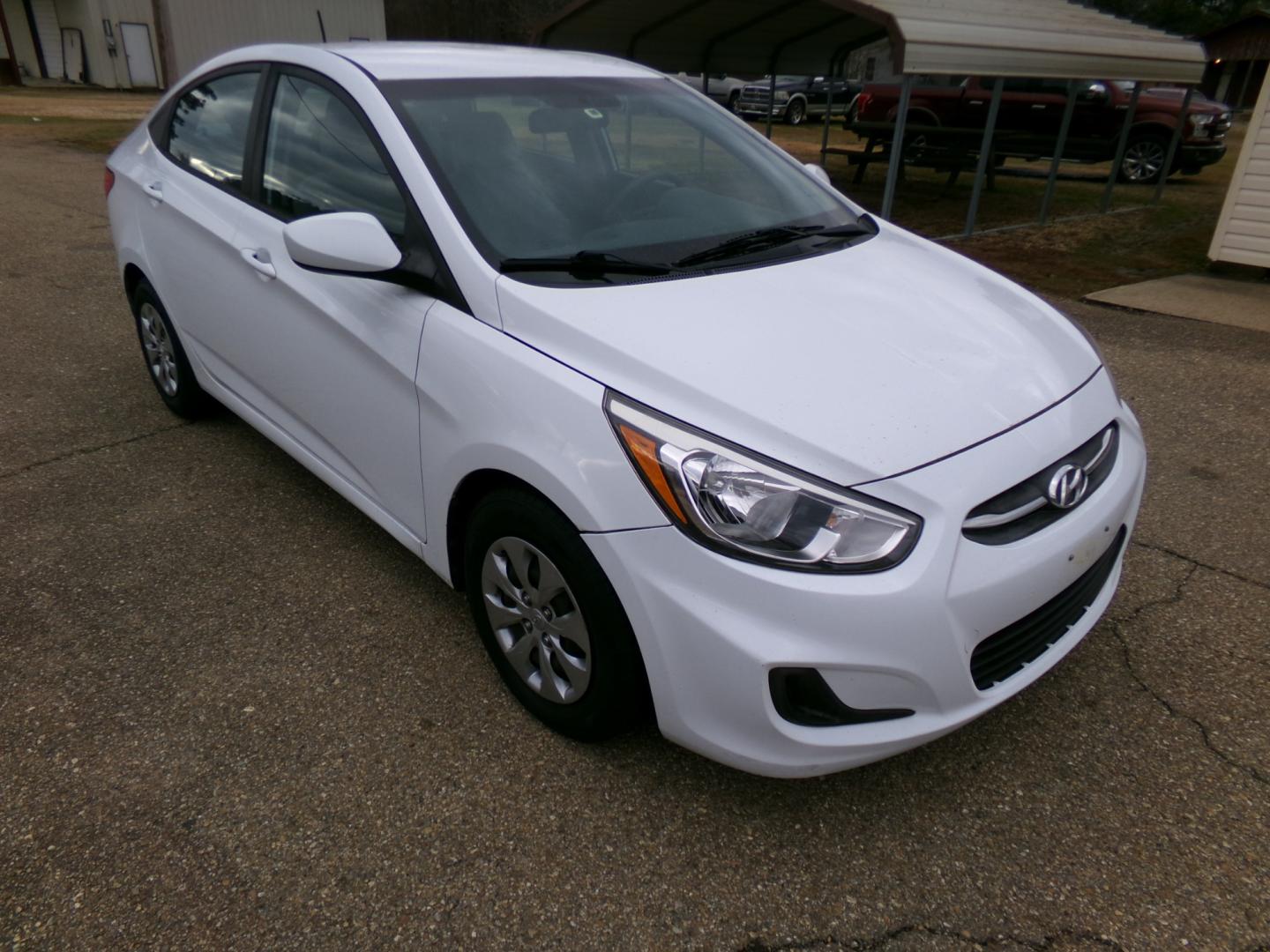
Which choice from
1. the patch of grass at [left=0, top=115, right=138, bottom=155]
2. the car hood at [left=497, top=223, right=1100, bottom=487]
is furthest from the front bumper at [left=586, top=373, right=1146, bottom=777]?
the patch of grass at [left=0, top=115, right=138, bottom=155]

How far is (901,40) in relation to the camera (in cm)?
694

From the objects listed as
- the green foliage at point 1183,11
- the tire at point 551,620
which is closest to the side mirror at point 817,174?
the tire at point 551,620

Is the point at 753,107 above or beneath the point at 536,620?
beneath

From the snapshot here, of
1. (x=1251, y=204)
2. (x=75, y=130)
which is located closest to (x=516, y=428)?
(x=1251, y=204)

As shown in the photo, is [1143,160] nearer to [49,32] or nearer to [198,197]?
[198,197]

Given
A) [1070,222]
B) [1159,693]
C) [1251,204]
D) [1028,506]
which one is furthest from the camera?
[1070,222]

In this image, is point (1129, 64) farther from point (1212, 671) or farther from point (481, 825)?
point (481, 825)

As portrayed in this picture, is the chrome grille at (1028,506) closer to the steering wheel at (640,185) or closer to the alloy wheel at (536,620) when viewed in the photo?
the alloy wheel at (536,620)

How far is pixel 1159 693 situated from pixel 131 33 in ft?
99.0

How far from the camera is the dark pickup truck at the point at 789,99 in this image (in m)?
22.4

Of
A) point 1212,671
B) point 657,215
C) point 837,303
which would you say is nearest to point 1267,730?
point 1212,671

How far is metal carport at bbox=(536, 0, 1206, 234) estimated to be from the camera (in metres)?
7.34

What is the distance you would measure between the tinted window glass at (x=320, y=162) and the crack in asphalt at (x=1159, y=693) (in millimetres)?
2499

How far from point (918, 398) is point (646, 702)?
95 cm
